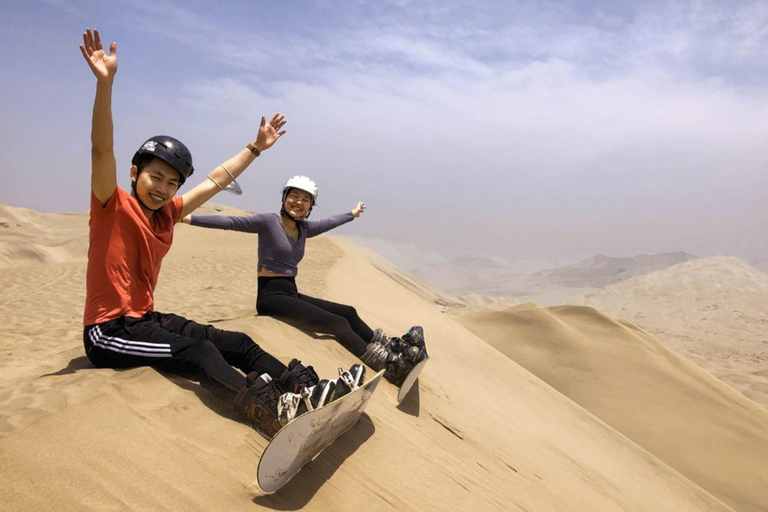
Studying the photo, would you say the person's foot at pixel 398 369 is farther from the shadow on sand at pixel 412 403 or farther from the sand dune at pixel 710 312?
the sand dune at pixel 710 312

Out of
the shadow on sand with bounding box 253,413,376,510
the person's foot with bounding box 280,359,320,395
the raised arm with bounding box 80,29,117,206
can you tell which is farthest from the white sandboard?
the raised arm with bounding box 80,29,117,206

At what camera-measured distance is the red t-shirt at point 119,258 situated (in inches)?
99.3

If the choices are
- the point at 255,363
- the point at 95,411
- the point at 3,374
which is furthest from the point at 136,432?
the point at 3,374

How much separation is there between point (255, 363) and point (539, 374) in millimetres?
8443

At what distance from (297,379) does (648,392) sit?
8.89 metres

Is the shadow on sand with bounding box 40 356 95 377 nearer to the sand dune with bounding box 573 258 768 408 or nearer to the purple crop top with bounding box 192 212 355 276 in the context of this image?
the purple crop top with bounding box 192 212 355 276

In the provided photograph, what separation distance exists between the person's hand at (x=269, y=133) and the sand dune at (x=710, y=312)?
1110 cm

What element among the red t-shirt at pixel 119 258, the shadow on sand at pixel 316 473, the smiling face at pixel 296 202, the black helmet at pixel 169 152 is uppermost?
the black helmet at pixel 169 152

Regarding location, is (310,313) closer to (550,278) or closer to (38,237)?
(38,237)

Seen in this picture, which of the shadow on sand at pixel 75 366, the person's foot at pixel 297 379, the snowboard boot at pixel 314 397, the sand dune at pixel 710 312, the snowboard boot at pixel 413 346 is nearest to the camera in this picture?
the snowboard boot at pixel 314 397

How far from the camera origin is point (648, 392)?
9234 millimetres

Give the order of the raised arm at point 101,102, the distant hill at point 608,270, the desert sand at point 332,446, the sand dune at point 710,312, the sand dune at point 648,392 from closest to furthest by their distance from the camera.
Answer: the desert sand at point 332,446
the raised arm at point 101,102
the sand dune at point 648,392
the sand dune at point 710,312
the distant hill at point 608,270

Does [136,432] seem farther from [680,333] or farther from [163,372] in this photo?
[680,333]

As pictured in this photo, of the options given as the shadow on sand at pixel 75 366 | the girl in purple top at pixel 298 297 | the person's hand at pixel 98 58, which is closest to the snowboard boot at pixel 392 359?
the girl in purple top at pixel 298 297
